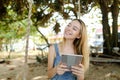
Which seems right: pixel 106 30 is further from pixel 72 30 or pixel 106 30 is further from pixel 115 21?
pixel 72 30

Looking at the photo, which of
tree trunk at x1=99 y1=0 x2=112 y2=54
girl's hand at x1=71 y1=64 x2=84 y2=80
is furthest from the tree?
girl's hand at x1=71 y1=64 x2=84 y2=80

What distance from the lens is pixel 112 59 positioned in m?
5.80

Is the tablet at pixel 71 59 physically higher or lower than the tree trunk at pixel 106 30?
lower

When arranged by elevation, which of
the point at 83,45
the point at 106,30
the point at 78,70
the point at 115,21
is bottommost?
the point at 78,70

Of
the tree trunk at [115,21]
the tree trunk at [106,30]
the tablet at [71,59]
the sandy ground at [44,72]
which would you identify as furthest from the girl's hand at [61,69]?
the tree trunk at [115,21]

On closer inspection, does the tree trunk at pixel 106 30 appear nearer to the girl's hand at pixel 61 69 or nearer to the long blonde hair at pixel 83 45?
the long blonde hair at pixel 83 45

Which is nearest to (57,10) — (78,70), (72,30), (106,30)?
(106,30)

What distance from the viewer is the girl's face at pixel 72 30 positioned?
74.7 inches

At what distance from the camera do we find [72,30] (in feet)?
6.29

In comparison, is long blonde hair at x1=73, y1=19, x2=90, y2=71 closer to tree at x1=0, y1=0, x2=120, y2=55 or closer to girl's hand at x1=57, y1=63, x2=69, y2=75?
girl's hand at x1=57, y1=63, x2=69, y2=75

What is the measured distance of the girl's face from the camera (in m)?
1.90

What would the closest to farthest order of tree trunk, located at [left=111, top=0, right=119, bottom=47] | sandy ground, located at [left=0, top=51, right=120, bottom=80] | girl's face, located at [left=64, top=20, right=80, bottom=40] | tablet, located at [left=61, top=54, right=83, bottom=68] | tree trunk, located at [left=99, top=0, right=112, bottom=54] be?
tablet, located at [left=61, top=54, right=83, bottom=68], girl's face, located at [left=64, top=20, right=80, bottom=40], sandy ground, located at [left=0, top=51, right=120, bottom=80], tree trunk, located at [left=99, top=0, right=112, bottom=54], tree trunk, located at [left=111, top=0, right=119, bottom=47]

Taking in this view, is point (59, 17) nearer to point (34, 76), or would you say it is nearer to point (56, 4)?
point (56, 4)

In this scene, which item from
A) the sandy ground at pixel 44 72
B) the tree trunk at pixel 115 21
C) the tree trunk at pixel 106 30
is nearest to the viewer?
the sandy ground at pixel 44 72
